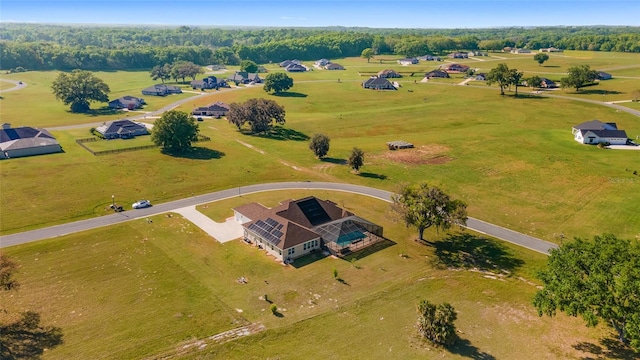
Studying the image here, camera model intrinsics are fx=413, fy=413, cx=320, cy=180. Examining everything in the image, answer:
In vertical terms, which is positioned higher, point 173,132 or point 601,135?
point 601,135

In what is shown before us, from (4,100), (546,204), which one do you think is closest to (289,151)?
(546,204)

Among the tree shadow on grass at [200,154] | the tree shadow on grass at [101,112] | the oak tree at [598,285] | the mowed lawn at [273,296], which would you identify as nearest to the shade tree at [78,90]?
the tree shadow on grass at [101,112]

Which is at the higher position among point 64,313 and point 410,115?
point 410,115

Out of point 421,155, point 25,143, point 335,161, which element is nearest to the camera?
point 335,161

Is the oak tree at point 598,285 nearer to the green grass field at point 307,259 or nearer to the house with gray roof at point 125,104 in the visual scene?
the green grass field at point 307,259

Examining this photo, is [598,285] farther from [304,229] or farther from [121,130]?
[121,130]

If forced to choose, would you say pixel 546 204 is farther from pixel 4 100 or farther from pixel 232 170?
pixel 4 100

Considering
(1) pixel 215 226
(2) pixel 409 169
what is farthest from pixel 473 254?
(1) pixel 215 226
